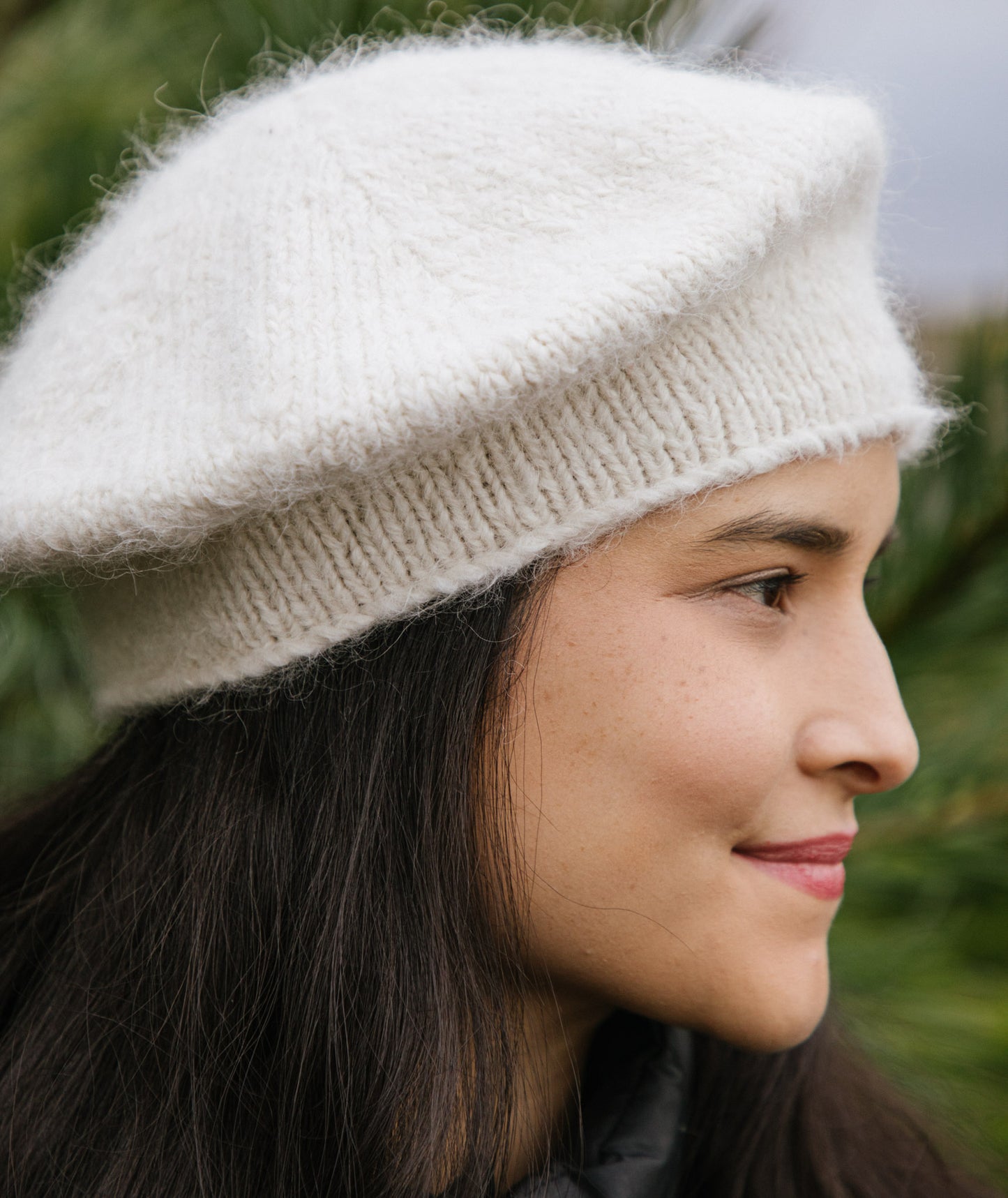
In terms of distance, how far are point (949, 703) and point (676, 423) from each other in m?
0.71

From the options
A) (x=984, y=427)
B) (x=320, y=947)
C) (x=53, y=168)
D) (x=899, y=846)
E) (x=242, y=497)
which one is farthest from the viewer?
(x=899, y=846)

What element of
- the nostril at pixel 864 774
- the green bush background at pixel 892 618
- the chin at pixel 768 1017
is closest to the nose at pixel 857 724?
the nostril at pixel 864 774

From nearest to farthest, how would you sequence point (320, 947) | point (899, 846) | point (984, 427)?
point (320, 947) → point (984, 427) → point (899, 846)

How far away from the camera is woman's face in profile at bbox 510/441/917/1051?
823 millimetres

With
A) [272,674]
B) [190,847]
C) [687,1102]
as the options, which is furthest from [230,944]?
[687,1102]

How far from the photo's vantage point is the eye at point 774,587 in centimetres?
88

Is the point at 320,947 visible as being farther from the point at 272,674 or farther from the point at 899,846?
the point at 899,846

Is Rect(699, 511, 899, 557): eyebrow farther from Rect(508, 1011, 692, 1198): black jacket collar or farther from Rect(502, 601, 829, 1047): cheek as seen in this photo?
Rect(508, 1011, 692, 1198): black jacket collar

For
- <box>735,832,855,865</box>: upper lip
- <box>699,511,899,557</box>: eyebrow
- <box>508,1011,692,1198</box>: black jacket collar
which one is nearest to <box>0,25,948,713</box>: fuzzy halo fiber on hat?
<box>699,511,899,557</box>: eyebrow

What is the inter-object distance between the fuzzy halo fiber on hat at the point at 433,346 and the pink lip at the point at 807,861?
1.03ft

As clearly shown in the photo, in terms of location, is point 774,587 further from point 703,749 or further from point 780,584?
point 703,749

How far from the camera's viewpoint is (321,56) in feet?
3.67

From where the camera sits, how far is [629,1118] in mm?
1049

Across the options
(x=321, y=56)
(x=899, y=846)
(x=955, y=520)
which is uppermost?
(x=321, y=56)
